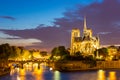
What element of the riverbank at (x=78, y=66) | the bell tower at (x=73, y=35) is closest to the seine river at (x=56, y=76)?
the riverbank at (x=78, y=66)

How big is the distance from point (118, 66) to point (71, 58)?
12.7 meters

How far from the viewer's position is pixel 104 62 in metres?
84.0

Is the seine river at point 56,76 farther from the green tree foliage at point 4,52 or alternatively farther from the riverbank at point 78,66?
the riverbank at point 78,66

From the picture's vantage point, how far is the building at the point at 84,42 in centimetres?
10312

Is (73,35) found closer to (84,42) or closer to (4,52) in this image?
(84,42)

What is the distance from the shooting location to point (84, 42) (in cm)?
10469

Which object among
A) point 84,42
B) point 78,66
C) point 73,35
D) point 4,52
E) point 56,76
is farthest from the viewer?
point 73,35

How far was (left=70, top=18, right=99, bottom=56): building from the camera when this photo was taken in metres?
103

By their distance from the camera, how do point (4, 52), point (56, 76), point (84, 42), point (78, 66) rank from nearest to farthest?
point (56, 76), point (4, 52), point (78, 66), point (84, 42)

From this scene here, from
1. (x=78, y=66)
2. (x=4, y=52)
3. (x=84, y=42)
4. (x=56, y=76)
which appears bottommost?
(x=56, y=76)

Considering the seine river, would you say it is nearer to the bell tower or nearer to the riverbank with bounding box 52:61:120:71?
the riverbank with bounding box 52:61:120:71

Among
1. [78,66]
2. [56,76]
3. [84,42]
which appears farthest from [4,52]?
[84,42]

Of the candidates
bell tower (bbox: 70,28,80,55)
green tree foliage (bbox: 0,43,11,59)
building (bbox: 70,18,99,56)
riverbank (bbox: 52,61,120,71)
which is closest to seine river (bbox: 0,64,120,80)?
green tree foliage (bbox: 0,43,11,59)

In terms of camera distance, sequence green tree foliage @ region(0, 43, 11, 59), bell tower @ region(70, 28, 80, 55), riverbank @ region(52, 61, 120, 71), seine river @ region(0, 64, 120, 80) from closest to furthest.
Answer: seine river @ region(0, 64, 120, 80), green tree foliage @ region(0, 43, 11, 59), riverbank @ region(52, 61, 120, 71), bell tower @ region(70, 28, 80, 55)
